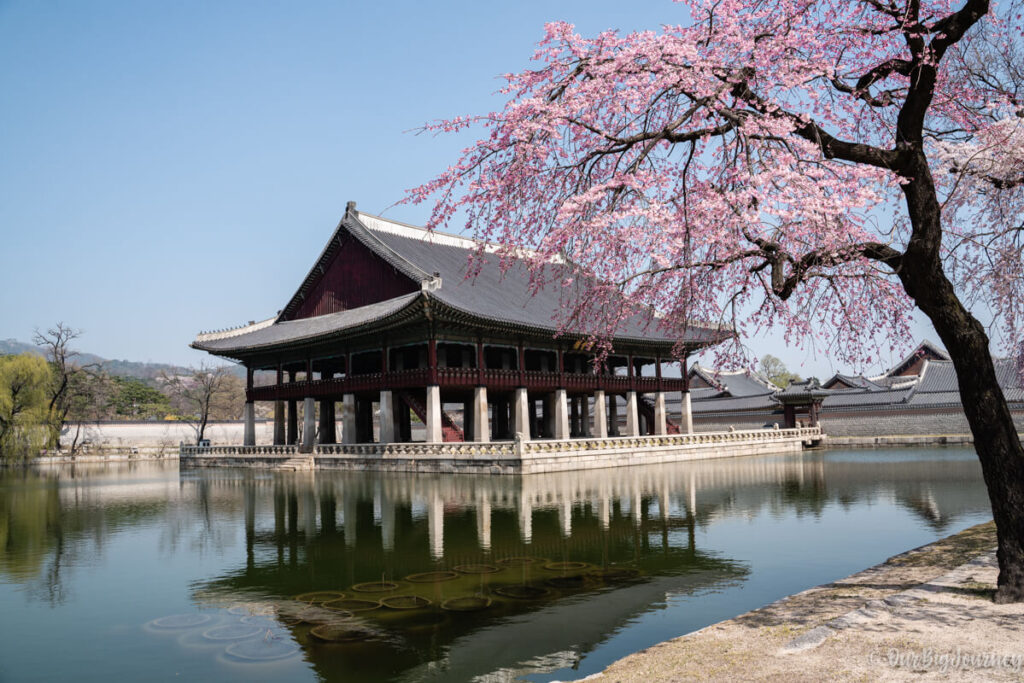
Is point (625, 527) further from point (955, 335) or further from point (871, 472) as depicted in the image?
point (871, 472)

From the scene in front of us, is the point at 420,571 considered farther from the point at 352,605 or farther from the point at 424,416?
the point at 424,416

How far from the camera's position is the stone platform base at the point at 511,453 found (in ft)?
101

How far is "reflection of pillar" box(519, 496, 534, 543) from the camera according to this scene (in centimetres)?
1525

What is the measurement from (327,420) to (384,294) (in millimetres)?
10641

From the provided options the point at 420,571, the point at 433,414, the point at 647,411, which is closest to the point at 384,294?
the point at 433,414

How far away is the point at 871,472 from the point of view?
3006 centimetres

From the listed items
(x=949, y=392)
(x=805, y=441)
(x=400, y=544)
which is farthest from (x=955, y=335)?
(x=949, y=392)

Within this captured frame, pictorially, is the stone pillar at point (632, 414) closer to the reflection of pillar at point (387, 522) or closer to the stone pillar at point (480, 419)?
the stone pillar at point (480, 419)

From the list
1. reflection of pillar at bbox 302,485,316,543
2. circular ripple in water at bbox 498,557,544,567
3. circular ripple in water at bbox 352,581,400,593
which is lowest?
reflection of pillar at bbox 302,485,316,543

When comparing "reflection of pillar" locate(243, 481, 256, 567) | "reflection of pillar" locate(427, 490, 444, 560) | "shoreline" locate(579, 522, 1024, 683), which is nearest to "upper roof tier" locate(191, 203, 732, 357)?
"reflection of pillar" locate(243, 481, 256, 567)

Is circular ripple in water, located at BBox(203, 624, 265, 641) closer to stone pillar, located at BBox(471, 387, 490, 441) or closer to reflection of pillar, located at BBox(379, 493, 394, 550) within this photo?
reflection of pillar, located at BBox(379, 493, 394, 550)

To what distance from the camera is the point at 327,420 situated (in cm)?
4794

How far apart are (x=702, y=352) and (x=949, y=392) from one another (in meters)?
52.3

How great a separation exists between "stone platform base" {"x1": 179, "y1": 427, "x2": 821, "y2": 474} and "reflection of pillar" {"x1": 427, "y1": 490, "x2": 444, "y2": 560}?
7355 mm
